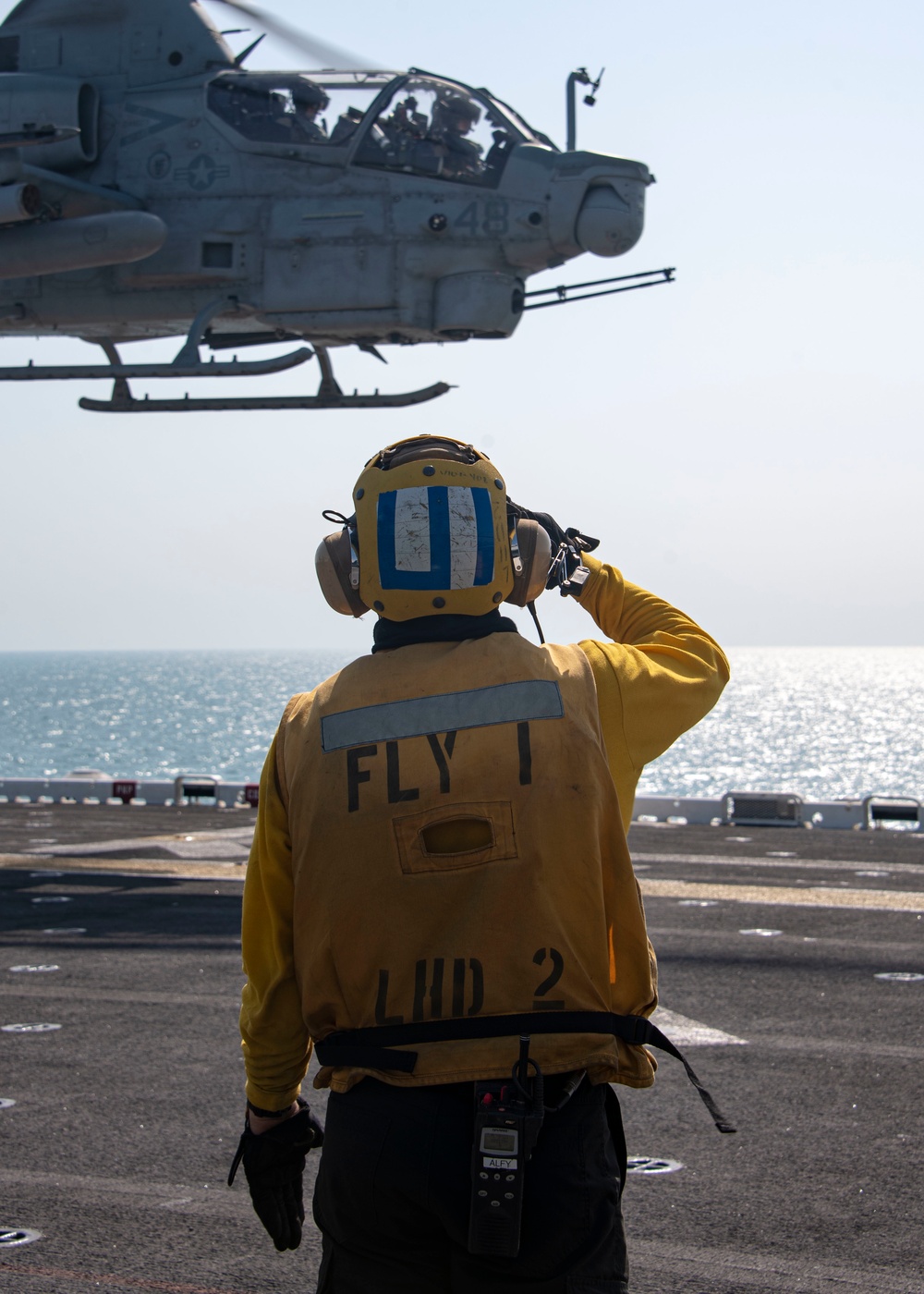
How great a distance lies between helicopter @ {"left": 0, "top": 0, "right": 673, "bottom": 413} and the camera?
1641 cm

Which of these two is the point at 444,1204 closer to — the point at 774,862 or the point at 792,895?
the point at 792,895

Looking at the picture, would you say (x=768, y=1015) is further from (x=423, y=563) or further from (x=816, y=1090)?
(x=423, y=563)

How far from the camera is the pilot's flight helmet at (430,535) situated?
2.72 metres

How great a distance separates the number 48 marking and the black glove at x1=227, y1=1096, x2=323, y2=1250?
1486cm

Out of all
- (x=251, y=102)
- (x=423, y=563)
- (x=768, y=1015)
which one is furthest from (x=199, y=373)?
(x=423, y=563)

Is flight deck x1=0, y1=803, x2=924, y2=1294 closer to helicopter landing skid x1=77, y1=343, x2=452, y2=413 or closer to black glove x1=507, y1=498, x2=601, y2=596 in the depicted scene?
black glove x1=507, y1=498, x2=601, y2=596

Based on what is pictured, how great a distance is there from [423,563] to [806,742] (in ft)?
449

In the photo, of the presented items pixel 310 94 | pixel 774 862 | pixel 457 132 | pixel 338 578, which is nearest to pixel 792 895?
pixel 774 862

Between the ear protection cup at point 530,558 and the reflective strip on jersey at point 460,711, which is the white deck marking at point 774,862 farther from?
the reflective strip on jersey at point 460,711

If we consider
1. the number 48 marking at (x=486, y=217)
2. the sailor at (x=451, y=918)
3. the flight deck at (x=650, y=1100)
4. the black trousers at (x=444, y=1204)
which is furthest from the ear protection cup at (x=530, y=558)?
the number 48 marking at (x=486, y=217)

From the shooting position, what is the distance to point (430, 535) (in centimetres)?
271

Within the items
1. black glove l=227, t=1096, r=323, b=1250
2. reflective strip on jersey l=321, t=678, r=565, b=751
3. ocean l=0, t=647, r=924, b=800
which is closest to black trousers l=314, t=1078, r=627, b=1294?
black glove l=227, t=1096, r=323, b=1250

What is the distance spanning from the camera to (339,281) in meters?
16.8

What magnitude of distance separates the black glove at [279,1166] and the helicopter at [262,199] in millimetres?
14601
